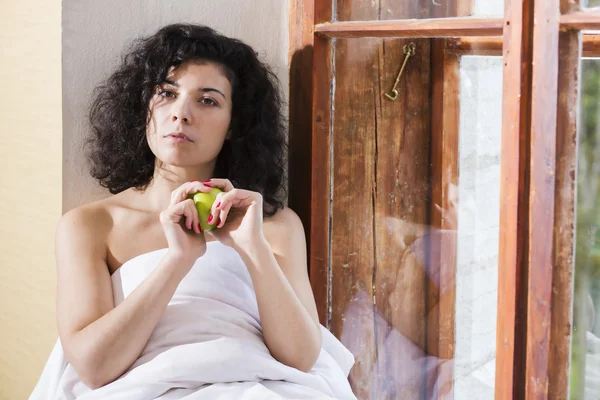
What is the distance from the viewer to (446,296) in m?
1.55

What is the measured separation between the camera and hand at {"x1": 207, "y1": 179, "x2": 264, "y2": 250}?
1.31 meters

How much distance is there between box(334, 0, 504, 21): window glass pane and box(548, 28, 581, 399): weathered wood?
0.18 meters

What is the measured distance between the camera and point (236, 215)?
139cm

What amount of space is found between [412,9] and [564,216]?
1.86 feet

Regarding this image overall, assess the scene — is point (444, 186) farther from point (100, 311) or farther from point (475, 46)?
point (100, 311)

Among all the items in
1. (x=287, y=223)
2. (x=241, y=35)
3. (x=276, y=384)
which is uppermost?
(x=241, y=35)

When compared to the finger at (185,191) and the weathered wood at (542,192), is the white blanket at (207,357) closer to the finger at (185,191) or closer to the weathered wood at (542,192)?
the finger at (185,191)

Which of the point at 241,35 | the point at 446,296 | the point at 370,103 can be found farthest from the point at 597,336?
the point at 241,35

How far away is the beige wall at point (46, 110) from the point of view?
154 centimetres

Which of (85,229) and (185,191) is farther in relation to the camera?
(85,229)

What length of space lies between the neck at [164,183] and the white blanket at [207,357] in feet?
0.53

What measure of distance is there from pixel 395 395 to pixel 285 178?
2.01 feet

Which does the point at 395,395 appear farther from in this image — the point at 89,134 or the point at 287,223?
the point at 89,134

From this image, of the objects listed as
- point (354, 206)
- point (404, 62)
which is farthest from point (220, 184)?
point (404, 62)
